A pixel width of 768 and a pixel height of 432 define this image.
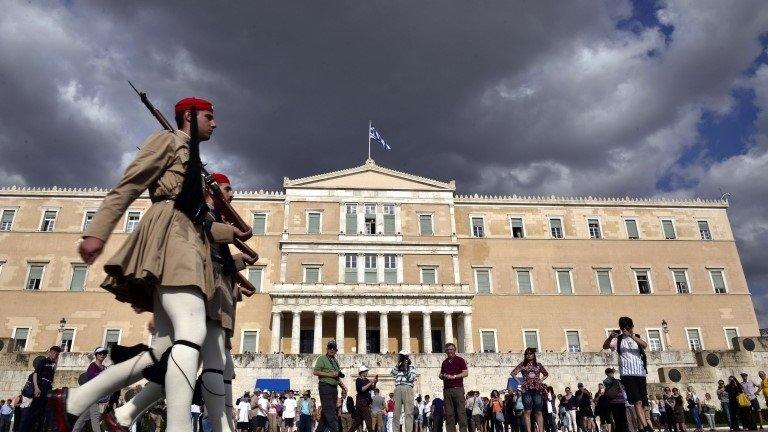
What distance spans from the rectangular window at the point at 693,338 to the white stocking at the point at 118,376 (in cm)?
4205

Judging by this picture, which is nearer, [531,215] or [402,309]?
[402,309]

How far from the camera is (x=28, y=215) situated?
37156mm

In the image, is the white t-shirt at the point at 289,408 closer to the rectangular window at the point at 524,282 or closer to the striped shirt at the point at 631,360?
the striped shirt at the point at 631,360

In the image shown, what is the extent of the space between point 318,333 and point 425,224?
11406 mm

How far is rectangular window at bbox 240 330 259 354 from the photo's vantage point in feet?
112

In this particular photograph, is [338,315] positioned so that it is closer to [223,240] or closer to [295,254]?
[295,254]

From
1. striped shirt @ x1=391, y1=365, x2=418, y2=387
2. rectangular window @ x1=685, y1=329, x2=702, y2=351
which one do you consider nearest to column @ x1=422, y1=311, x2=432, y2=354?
rectangular window @ x1=685, y1=329, x2=702, y2=351

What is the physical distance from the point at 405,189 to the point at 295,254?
9565mm

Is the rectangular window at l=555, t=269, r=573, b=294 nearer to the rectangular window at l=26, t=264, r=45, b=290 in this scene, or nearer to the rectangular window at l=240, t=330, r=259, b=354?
the rectangular window at l=240, t=330, r=259, b=354

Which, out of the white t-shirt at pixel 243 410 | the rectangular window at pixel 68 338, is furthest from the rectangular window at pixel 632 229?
the rectangular window at pixel 68 338

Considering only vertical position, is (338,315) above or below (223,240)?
above

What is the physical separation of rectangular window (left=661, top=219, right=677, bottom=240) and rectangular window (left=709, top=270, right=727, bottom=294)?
12.6 feet

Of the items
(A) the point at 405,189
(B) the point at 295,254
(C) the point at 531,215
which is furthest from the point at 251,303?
(C) the point at 531,215

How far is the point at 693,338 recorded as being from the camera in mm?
37562
